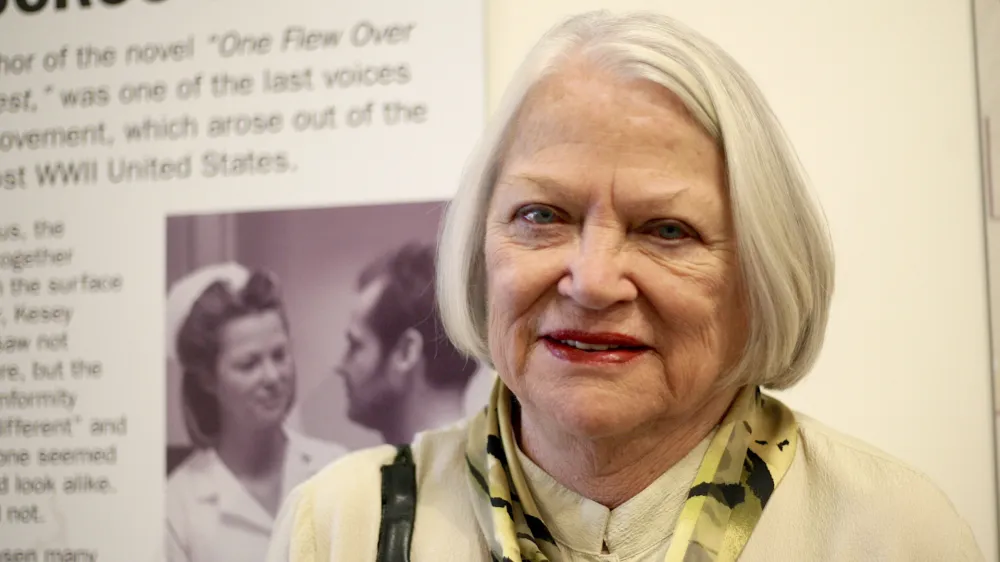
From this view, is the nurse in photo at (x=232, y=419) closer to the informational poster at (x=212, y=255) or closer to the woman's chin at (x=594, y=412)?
the informational poster at (x=212, y=255)

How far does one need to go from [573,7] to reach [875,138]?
1.83 ft

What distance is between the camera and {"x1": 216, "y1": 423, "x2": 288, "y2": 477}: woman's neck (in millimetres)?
1468

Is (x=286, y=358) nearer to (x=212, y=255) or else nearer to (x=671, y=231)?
(x=212, y=255)

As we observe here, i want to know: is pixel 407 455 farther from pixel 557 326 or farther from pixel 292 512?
pixel 557 326

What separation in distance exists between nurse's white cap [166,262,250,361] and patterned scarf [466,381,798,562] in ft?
2.25

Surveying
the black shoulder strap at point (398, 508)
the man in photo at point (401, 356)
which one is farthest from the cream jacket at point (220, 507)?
the black shoulder strap at point (398, 508)

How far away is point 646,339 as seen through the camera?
2.87ft

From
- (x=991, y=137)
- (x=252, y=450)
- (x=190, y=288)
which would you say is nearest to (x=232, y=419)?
(x=252, y=450)

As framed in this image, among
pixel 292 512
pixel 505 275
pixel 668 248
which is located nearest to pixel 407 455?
pixel 292 512

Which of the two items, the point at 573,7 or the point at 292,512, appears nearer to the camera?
the point at 292,512

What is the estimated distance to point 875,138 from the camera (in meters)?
1.32

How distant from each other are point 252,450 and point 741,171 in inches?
40.9

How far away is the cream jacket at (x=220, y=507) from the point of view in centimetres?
146

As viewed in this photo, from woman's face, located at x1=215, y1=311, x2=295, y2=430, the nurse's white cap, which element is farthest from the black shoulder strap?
the nurse's white cap
